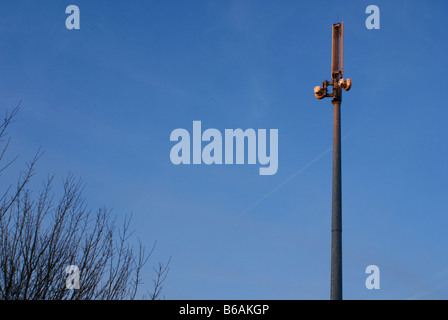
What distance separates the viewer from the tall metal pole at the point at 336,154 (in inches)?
312

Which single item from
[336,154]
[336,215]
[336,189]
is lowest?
[336,215]

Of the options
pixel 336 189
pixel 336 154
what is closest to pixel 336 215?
pixel 336 189

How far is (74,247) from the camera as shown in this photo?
10.8 metres

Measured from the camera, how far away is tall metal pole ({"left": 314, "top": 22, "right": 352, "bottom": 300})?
312 inches

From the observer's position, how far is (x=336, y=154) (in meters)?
8.81

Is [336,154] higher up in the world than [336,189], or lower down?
higher up

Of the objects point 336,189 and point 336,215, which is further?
point 336,189

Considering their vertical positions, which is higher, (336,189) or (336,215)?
(336,189)

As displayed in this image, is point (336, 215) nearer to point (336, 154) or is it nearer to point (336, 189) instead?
point (336, 189)
